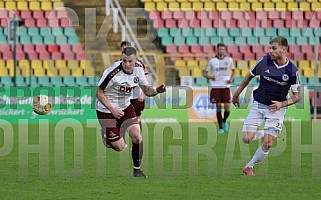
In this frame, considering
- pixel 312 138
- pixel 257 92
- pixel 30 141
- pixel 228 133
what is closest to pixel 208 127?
pixel 228 133

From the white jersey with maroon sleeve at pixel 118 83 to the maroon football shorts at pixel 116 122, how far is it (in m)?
0.09

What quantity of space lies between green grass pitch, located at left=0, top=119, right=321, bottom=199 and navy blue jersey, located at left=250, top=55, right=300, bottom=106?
1.20 m

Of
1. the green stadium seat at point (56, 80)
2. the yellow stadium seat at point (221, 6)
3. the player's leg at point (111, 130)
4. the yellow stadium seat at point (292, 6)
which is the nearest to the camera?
the player's leg at point (111, 130)

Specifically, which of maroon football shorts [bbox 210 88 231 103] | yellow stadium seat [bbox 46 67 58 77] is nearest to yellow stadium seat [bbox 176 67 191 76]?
yellow stadium seat [bbox 46 67 58 77]

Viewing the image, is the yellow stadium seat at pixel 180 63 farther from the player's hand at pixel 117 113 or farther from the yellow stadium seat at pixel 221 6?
the player's hand at pixel 117 113

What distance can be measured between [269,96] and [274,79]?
0.28 metres

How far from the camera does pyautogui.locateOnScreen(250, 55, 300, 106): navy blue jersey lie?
12.0 metres

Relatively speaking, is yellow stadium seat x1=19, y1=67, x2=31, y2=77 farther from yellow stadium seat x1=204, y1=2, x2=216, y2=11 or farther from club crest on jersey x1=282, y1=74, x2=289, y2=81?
club crest on jersey x1=282, y1=74, x2=289, y2=81

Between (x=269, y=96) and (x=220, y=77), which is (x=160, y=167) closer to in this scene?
(x=269, y=96)

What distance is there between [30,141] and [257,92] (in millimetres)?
7351

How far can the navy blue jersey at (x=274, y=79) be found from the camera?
12.0 m

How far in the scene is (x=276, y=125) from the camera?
12.1 meters

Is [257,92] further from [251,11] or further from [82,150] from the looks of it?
[251,11]

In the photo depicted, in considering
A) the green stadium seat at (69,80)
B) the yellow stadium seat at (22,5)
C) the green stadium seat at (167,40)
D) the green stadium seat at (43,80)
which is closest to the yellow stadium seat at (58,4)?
the yellow stadium seat at (22,5)
